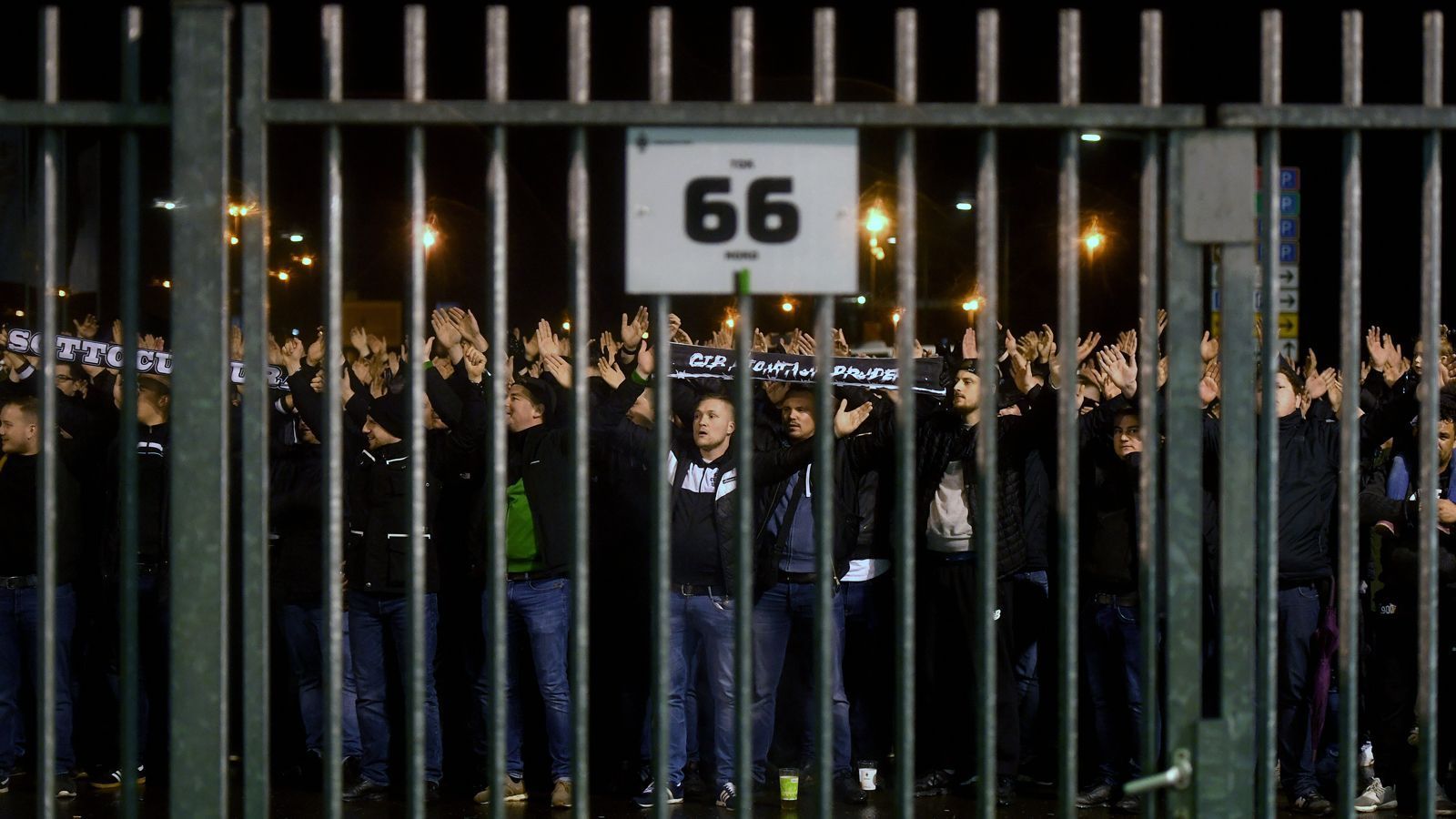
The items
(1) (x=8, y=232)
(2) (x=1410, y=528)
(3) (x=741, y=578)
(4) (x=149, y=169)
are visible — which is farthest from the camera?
(4) (x=149, y=169)

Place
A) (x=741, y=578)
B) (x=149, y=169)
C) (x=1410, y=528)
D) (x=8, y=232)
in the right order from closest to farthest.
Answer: (x=741, y=578) → (x=8, y=232) → (x=1410, y=528) → (x=149, y=169)

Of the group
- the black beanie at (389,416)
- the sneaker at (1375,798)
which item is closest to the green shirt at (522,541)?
the black beanie at (389,416)

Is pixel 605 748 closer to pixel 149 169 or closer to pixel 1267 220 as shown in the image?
pixel 1267 220

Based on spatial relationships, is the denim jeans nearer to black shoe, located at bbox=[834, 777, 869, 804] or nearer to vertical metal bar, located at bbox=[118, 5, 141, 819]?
black shoe, located at bbox=[834, 777, 869, 804]

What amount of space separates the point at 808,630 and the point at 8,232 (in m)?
5.07

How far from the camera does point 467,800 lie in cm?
830

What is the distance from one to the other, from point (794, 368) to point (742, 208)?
4847mm

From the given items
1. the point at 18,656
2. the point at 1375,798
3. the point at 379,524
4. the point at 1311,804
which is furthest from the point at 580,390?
the point at 18,656

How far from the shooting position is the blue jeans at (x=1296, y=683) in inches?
314

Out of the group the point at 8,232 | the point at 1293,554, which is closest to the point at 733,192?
the point at 8,232

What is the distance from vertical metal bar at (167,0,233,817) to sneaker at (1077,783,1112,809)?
18.1 feet

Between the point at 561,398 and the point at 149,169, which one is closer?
the point at 561,398

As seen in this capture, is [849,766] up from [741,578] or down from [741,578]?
down

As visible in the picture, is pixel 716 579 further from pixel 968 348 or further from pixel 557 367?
pixel 968 348
